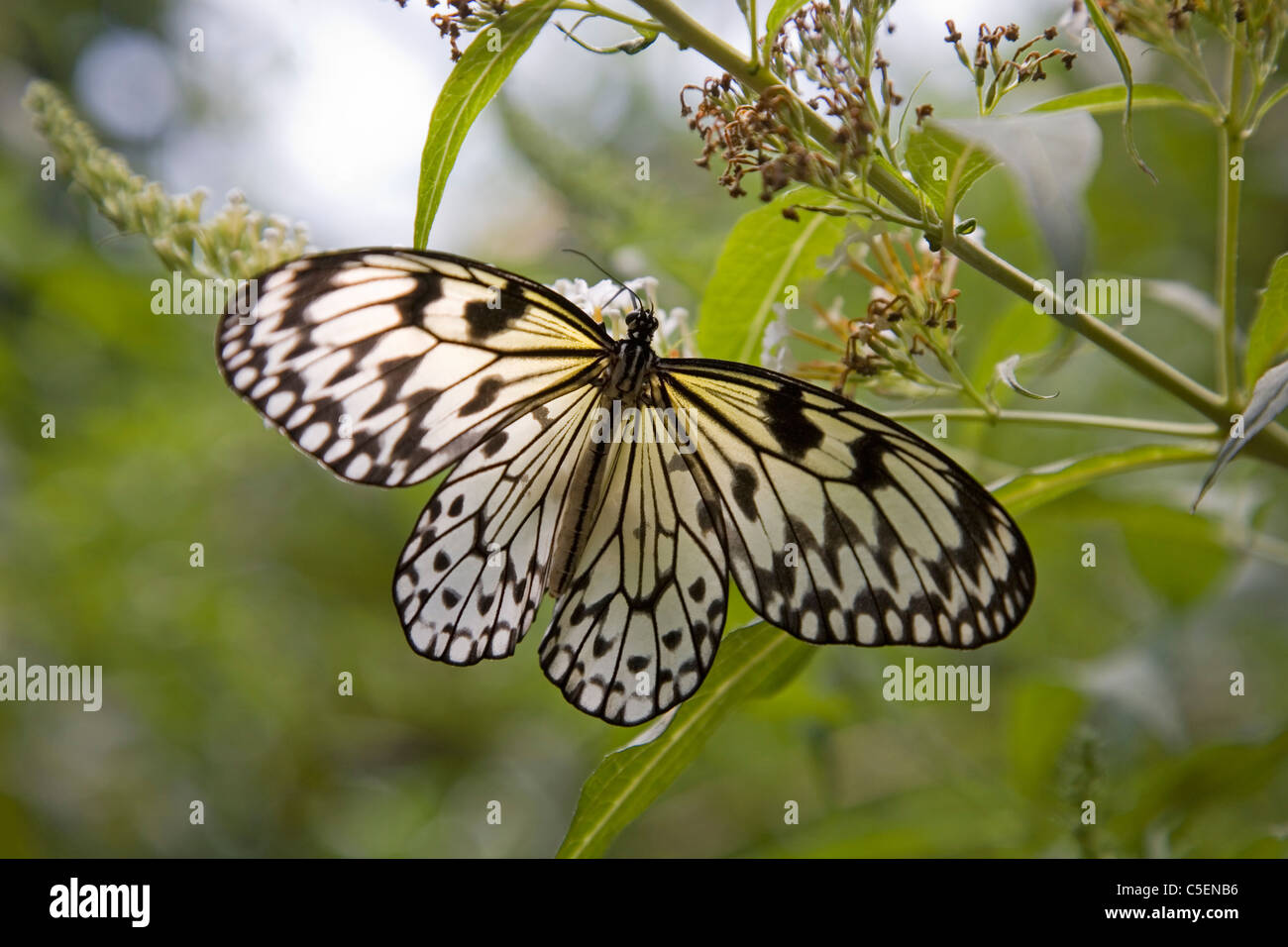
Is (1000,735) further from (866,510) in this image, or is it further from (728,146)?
(728,146)

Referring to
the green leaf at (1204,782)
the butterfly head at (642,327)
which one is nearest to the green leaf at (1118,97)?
the butterfly head at (642,327)

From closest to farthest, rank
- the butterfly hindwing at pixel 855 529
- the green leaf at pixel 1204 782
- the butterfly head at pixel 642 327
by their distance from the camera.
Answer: the butterfly hindwing at pixel 855 529 < the butterfly head at pixel 642 327 < the green leaf at pixel 1204 782

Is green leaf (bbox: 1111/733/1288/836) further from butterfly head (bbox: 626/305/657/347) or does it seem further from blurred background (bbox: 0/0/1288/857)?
butterfly head (bbox: 626/305/657/347)

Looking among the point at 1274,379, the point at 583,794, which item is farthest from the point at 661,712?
the point at 1274,379

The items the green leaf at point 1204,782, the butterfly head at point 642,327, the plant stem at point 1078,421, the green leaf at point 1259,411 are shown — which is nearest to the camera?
the green leaf at point 1259,411

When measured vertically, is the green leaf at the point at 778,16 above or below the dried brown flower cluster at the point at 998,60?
above

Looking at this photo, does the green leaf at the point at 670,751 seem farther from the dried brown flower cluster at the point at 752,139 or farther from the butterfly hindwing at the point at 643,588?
the dried brown flower cluster at the point at 752,139
